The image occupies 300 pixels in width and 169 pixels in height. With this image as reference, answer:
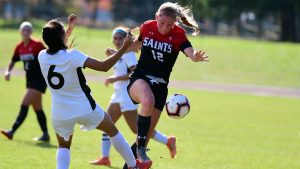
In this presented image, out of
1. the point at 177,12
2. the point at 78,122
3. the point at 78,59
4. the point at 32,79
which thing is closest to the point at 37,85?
the point at 32,79

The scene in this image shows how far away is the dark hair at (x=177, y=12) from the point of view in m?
8.07

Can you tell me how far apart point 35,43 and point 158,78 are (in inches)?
178

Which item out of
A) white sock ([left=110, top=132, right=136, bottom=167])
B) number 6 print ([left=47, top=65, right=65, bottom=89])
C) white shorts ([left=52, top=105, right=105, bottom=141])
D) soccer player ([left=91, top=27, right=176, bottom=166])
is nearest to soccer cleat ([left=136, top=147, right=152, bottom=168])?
white sock ([left=110, top=132, right=136, bottom=167])

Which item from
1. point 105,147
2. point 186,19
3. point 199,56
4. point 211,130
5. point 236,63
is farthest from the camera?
point 236,63

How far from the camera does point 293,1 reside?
5322 centimetres

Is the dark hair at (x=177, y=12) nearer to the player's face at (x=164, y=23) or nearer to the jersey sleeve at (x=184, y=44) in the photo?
the player's face at (x=164, y=23)

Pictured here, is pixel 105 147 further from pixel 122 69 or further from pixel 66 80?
pixel 66 80

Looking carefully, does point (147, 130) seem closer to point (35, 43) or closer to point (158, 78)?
point (158, 78)

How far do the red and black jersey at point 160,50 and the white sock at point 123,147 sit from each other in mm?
1073

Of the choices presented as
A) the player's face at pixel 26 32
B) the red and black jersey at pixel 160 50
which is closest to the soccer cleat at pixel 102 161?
the red and black jersey at pixel 160 50

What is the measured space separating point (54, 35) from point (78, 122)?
0.97 metres

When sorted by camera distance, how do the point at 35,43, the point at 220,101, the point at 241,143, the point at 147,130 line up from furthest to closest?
1. the point at 220,101
2. the point at 241,143
3. the point at 35,43
4. the point at 147,130

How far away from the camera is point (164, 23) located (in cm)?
808

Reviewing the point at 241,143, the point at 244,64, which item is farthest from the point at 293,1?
the point at 241,143
